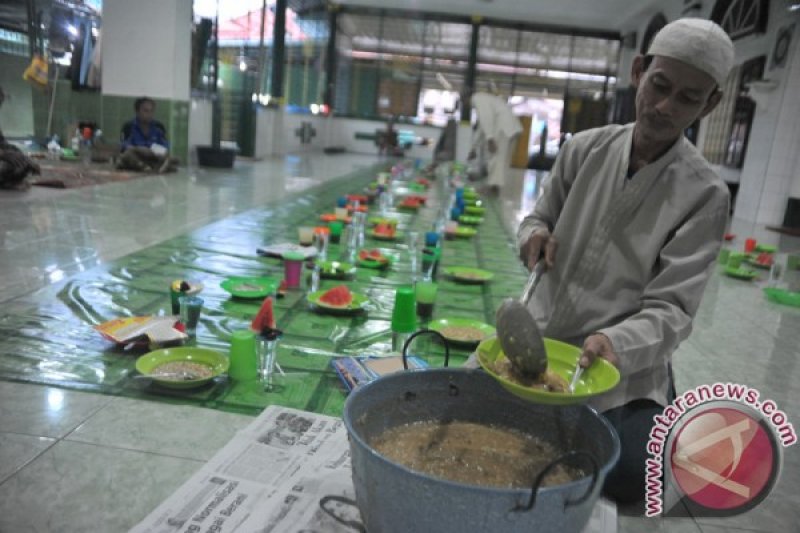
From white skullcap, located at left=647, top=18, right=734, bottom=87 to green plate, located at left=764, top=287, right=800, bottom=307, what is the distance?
8.12 feet

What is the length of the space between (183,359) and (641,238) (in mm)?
1234

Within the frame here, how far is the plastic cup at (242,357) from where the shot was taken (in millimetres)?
1640

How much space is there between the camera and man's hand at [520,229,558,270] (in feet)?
4.49

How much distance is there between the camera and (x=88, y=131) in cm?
678

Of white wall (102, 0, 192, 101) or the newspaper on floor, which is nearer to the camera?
the newspaper on floor

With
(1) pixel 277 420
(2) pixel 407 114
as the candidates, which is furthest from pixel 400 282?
(2) pixel 407 114

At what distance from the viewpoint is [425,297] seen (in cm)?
230

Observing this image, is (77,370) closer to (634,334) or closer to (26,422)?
(26,422)

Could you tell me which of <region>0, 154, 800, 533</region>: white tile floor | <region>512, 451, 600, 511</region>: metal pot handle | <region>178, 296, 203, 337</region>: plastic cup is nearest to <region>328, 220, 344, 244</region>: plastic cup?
<region>0, 154, 800, 533</region>: white tile floor

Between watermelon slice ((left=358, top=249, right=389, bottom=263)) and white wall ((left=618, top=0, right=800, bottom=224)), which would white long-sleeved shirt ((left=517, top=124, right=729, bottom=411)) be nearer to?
watermelon slice ((left=358, top=249, right=389, bottom=263))

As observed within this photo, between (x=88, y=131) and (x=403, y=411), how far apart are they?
6.91 m

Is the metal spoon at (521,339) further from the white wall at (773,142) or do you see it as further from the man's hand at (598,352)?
the white wall at (773,142)

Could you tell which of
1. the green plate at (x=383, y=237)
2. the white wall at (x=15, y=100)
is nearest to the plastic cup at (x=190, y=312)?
the green plate at (x=383, y=237)

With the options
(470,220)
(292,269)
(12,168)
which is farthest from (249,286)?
(12,168)
